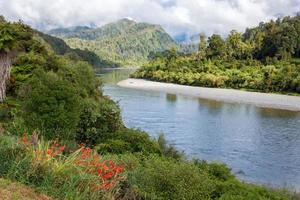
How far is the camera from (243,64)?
118 m

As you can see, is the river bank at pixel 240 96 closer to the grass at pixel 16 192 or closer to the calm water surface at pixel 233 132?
the calm water surface at pixel 233 132

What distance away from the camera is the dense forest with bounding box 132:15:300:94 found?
9768cm

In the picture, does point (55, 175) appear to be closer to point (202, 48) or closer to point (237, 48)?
point (237, 48)

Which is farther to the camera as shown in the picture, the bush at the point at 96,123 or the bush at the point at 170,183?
the bush at the point at 96,123

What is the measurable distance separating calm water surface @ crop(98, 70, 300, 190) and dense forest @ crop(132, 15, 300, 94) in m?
24.9

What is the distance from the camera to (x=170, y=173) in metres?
11.8

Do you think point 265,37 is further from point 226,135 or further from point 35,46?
point 35,46

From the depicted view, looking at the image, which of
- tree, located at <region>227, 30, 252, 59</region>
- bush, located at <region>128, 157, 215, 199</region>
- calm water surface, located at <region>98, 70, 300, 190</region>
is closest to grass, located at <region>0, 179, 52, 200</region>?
bush, located at <region>128, 157, 215, 199</region>

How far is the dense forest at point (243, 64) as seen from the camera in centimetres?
9768

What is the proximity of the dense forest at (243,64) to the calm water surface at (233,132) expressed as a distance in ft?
81.6

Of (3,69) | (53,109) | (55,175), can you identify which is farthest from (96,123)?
(55,175)

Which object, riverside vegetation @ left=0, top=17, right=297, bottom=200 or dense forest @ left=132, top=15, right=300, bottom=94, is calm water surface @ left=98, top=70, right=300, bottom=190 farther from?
dense forest @ left=132, top=15, right=300, bottom=94

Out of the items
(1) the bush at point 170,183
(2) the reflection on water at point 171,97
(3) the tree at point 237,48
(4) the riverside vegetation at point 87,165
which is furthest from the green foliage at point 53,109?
(3) the tree at point 237,48

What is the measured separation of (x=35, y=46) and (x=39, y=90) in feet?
63.3
